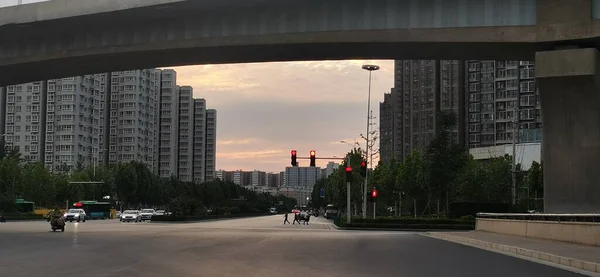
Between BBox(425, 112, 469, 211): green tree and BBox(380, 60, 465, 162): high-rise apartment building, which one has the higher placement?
BBox(380, 60, 465, 162): high-rise apartment building

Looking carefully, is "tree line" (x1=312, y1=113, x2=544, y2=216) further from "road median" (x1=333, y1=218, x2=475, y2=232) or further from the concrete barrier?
the concrete barrier

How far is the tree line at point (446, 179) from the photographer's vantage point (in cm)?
5050

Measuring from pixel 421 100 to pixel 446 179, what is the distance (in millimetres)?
90540

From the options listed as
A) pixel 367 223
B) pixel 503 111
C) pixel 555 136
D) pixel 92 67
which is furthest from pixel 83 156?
pixel 555 136

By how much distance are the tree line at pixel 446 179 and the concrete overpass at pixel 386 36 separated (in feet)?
80.8

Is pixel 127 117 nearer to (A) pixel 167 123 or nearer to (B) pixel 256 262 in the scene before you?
(A) pixel 167 123

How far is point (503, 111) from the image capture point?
121 metres

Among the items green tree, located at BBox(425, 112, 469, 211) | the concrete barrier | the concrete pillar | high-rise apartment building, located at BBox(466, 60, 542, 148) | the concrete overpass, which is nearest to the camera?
the concrete barrier

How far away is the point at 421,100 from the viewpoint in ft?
455

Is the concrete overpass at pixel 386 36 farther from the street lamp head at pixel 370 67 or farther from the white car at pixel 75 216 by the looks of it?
the white car at pixel 75 216

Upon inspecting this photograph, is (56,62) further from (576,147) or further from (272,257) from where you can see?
(576,147)

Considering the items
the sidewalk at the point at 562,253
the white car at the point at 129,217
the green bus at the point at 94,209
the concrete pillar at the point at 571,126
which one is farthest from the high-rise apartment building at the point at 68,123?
the sidewalk at the point at 562,253

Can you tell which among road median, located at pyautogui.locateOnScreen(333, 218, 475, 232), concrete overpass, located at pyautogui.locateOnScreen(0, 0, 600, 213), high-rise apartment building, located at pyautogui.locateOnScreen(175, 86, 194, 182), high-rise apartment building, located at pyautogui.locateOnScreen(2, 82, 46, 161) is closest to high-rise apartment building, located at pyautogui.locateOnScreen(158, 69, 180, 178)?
high-rise apartment building, located at pyautogui.locateOnScreen(175, 86, 194, 182)

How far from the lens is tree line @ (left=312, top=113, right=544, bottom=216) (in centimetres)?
5050
